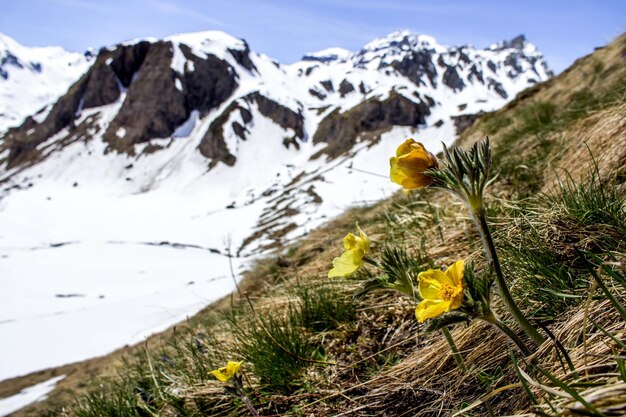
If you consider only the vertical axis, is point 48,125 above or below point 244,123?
above

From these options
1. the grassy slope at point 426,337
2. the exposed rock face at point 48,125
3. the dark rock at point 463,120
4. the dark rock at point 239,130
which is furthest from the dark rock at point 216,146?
the grassy slope at point 426,337

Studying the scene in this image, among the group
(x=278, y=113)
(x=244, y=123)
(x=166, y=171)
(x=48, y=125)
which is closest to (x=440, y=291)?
(x=166, y=171)

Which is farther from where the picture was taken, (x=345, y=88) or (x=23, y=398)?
(x=345, y=88)

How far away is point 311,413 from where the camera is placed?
1835 millimetres

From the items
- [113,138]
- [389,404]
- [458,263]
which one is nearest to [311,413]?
[389,404]

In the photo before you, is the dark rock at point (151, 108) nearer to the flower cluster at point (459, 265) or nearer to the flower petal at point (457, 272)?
the flower cluster at point (459, 265)

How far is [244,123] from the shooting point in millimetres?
133125

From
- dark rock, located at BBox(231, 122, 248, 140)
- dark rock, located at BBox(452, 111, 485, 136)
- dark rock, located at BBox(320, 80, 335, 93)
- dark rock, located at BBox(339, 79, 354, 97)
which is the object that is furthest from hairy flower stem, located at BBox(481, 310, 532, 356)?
dark rock, located at BBox(320, 80, 335, 93)

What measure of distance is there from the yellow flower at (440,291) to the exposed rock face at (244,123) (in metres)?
122

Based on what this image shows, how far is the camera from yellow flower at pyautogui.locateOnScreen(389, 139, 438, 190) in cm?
126

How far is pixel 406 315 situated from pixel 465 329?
539 millimetres

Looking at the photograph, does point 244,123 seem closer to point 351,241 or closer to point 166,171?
point 166,171

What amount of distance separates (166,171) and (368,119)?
68.6 m

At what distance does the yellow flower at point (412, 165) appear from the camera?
4.14 ft
